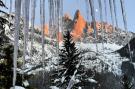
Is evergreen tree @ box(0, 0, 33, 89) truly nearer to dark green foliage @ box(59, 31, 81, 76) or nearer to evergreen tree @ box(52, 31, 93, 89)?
evergreen tree @ box(52, 31, 93, 89)

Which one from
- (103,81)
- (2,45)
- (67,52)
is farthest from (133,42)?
(2,45)

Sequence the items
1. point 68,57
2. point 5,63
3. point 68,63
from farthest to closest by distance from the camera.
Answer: point 68,57 < point 68,63 < point 5,63

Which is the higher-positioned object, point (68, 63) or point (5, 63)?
point (5, 63)

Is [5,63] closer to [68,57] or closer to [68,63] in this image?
[68,63]

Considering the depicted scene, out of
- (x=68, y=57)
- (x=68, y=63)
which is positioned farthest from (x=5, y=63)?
(x=68, y=57)

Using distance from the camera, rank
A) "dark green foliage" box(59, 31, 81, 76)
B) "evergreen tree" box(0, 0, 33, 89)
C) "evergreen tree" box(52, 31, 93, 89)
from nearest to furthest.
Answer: "evergreen tree" box(0, 0, 33, 89) → "evergreen tree" box(52, 31, 93, 89) → "dark green foliage" box(59, 31, 81, 76)

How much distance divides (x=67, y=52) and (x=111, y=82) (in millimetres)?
79768

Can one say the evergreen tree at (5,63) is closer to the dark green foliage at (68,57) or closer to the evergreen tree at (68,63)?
the evergreen tree at (68,63)

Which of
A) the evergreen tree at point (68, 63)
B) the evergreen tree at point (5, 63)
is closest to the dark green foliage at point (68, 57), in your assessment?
the evergreen tree at point (68, 63)

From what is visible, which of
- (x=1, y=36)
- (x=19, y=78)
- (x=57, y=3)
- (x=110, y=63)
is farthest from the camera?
(x=110, y=63)

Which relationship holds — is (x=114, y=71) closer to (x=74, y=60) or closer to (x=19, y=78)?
(x=74, y=60)

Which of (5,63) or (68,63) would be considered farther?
(68,63)

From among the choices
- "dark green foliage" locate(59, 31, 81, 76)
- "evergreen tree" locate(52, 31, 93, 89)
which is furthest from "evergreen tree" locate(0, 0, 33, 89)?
"dark green foliage" locate(59, 31, 81, 76)

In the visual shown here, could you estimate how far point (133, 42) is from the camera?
128 meters
